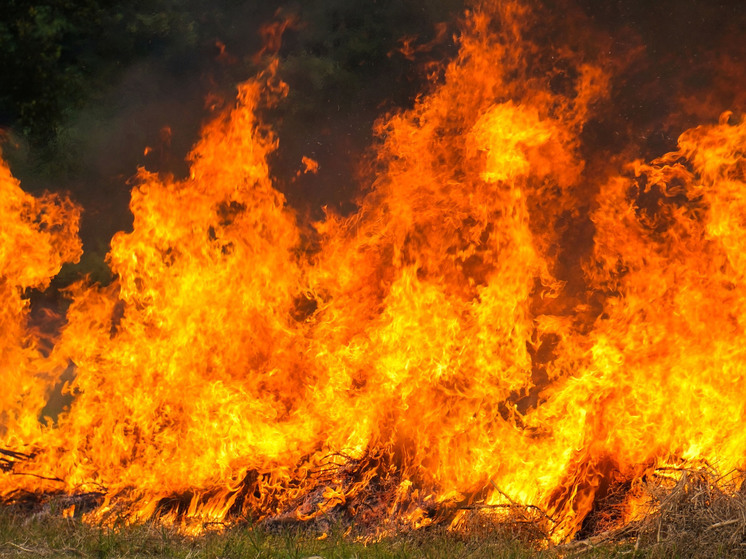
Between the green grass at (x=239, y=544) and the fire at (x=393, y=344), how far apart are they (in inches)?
16.0

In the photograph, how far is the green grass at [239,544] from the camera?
588 centimetres

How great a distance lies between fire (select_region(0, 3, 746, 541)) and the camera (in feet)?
23.1

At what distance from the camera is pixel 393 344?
7.55 metres

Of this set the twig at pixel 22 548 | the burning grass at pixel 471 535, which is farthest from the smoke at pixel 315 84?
the twig at pixel 22 548

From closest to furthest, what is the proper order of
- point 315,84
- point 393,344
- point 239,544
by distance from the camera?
point 239,544
point 393,344
point 315,84

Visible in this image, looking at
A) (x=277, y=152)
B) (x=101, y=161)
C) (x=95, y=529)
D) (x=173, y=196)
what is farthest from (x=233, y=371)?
(x=101, y=161)

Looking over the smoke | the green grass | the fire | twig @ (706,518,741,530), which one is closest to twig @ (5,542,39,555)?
the green grass

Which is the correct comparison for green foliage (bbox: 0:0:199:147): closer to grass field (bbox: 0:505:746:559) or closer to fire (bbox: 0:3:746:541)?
fire (bbox: 0:3:746:541)

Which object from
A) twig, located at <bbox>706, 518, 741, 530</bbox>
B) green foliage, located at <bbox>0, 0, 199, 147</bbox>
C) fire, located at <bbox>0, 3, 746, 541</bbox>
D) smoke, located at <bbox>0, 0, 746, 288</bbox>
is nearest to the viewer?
twig, located at <bbox>706, 518, 741, 530</bbox>

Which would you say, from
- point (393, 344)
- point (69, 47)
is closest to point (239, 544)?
point (393, 344)

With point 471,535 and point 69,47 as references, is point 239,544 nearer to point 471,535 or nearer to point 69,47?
point 471,535

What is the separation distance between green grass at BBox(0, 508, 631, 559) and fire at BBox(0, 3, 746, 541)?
406 millimetres

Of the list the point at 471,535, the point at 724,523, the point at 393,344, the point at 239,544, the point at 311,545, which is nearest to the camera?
the point at 724,523

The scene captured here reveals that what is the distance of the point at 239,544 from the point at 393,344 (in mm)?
2195
